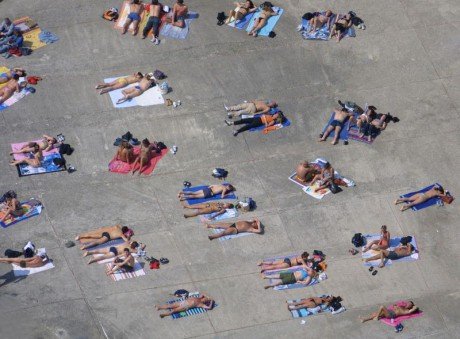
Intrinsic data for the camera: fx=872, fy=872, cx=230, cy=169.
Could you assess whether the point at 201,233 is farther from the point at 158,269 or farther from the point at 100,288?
the point at 100,288

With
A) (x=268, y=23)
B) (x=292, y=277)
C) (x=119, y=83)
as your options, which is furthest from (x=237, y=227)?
(x=268, y=23)

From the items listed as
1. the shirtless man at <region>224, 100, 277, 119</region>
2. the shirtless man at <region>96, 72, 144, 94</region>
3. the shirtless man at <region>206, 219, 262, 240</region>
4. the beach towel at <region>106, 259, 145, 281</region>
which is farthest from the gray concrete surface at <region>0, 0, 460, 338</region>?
the shirtless man at <region>224, 100, 277, 119</region>

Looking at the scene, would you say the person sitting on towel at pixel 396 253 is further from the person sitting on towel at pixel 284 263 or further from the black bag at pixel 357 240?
the person sitting on towel at pixel 284 263

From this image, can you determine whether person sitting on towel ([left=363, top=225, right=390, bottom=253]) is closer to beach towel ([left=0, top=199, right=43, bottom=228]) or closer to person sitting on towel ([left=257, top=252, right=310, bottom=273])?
person sitting on towel ([left=257, top=252, right=310, bottom=273])

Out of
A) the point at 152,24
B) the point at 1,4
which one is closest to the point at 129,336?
the point at 152,24

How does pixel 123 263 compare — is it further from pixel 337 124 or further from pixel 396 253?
pixel 337 124

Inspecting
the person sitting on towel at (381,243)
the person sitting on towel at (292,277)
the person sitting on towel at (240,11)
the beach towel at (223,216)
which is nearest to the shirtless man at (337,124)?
the person sitting on towel at (381,243)
